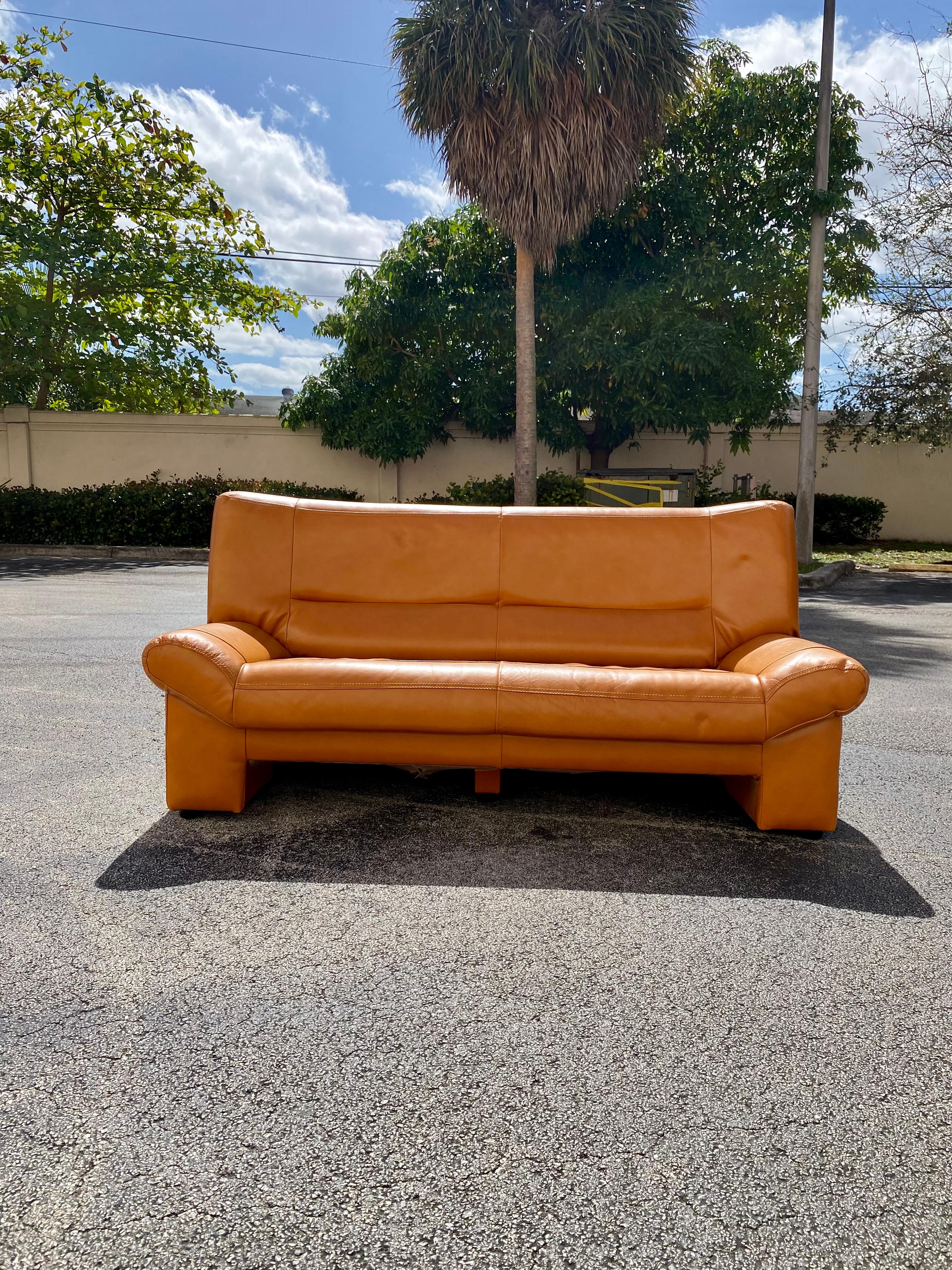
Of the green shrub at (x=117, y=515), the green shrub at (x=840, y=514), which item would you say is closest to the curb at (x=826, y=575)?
the green shrub at (x=840, y=514)

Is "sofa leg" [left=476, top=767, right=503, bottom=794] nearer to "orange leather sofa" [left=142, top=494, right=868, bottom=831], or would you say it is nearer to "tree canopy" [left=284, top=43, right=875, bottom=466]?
"orange leather sofa" [left=142, top=494, right=868, bottom=831]

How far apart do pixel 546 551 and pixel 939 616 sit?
6.88 meters

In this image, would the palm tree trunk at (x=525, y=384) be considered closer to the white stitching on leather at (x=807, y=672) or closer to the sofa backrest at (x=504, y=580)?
the sofa backrest at (x=504, y=580)

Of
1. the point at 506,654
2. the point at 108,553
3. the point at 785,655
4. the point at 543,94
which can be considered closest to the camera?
the point at 785,655

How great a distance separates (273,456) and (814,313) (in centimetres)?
983

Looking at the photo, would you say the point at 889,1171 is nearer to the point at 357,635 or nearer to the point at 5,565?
the point at 357,635

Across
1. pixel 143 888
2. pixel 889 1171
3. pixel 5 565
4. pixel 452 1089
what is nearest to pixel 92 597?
pixel 5 565

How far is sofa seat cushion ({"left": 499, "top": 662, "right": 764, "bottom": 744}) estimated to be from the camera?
316 centimetres

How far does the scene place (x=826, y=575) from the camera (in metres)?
12.1

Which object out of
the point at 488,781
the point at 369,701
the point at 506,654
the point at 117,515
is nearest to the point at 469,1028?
the point at 369,701

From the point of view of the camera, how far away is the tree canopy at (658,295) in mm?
13094

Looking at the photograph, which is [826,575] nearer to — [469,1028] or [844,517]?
[844,517]

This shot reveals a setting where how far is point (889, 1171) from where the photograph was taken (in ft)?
5.41

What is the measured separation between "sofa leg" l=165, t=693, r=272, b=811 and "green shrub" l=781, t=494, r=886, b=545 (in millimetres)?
15290
